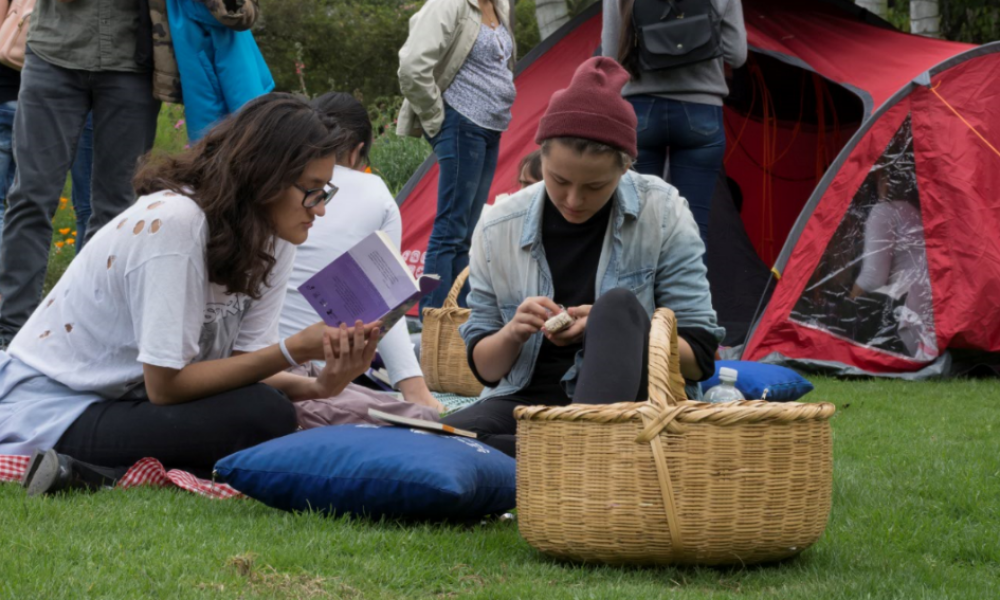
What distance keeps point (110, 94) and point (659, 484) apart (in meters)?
2.82

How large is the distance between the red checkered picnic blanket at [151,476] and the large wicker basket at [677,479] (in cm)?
94

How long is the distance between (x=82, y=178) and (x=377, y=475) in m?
3.25

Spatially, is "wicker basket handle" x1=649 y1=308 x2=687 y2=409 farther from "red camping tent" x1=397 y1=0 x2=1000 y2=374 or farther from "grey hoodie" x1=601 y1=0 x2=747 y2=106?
"red camping tent" x1=397 y1=0 x2=1000 y2=374

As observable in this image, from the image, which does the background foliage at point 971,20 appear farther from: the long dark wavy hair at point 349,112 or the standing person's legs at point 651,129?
the long dark wavy hair at point 349,112

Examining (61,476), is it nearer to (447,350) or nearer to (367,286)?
(367,286)

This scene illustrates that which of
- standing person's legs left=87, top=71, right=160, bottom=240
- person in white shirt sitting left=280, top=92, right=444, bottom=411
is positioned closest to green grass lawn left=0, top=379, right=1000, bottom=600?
person in white shirt sitting left=280, top=92, right=444, bottom=411

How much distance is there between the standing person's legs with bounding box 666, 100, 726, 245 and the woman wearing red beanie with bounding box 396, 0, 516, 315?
3.22 feet

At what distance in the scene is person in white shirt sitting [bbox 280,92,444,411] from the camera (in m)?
4.09

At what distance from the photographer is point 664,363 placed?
2.29 m

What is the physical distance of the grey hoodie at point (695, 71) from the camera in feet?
16.5

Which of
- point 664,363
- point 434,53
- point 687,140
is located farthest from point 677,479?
point 434,53

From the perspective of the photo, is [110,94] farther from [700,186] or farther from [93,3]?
[700,186]

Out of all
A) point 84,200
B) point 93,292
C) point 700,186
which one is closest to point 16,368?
point 93,292

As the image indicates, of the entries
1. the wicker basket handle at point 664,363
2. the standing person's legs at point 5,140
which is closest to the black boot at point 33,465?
the wicker basket handle at point 664,363
